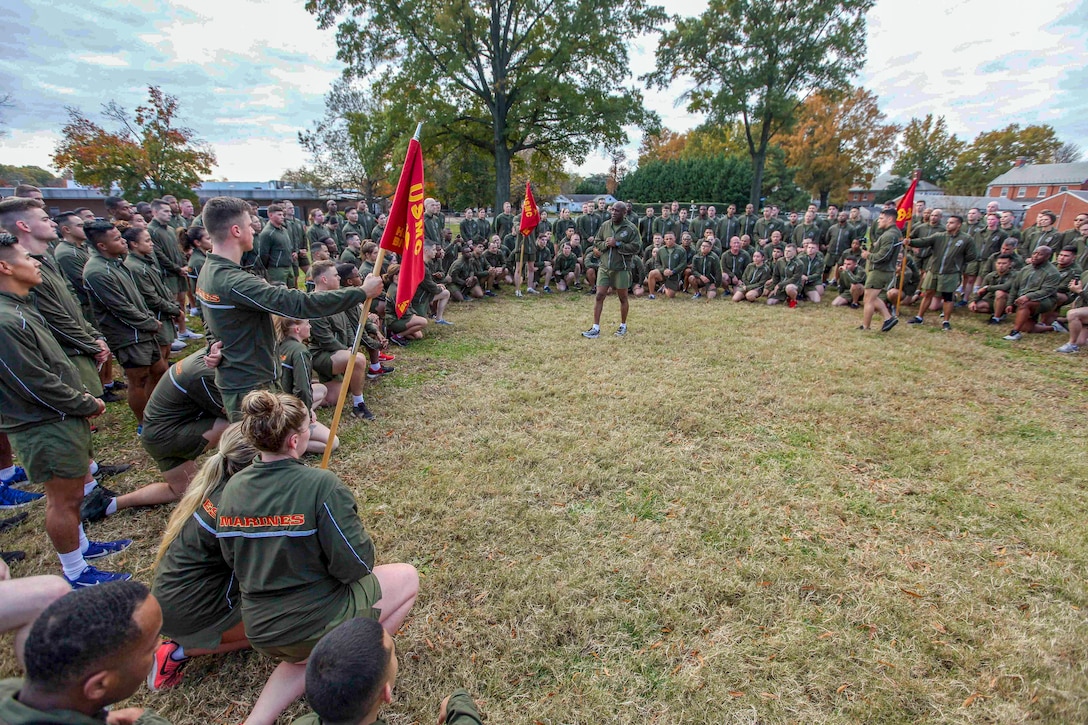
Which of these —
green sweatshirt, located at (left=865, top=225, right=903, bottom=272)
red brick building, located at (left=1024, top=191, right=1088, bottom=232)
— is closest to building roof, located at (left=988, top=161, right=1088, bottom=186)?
red brick building, located at (left=1024, top=191, right=1088, bottom=232)

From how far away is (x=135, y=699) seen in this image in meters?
2.49

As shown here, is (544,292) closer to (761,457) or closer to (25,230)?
(761,457)

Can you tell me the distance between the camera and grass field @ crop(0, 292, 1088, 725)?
251 centimetres

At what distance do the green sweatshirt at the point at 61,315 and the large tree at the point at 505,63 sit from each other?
1992 centimetres

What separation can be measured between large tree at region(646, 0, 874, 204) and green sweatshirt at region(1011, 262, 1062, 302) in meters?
18.5

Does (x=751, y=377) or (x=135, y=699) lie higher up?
(x=751, y=377)

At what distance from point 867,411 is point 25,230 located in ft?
24.0

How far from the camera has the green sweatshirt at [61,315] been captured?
374 cm

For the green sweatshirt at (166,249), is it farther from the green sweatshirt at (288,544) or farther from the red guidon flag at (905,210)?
the red guidon flag at (905,210)

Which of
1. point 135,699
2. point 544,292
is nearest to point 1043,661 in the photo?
point 135,699

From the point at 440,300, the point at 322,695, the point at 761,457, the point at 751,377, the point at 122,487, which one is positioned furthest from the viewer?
the point at 440,300

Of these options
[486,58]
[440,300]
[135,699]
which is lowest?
[135,699]

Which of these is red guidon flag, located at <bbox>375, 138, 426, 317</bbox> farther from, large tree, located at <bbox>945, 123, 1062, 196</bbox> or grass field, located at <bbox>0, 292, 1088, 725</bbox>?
large tree, located at <bbox>945, 123, 1062, 196</bbox>

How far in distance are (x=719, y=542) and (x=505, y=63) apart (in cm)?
2450
